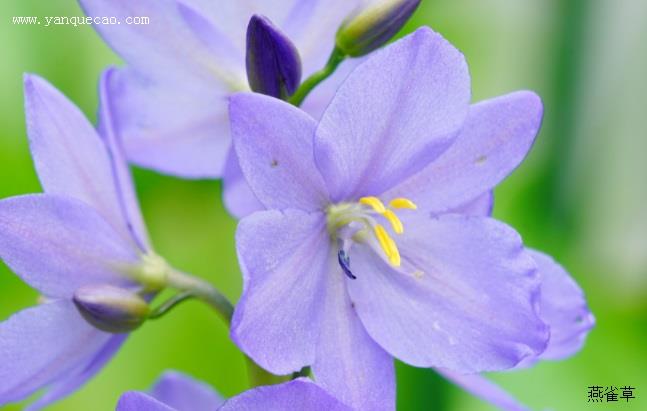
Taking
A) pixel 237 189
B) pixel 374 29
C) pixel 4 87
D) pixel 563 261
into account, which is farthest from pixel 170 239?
pixel 374 29

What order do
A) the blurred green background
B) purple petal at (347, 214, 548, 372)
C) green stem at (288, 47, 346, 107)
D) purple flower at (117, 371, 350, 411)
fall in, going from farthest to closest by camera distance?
the blurred green background < green stem at (288, 47, 346, 107) < purple petal at (347, 214, 548, 372) < purple flower at (117, 371, 350, 411)

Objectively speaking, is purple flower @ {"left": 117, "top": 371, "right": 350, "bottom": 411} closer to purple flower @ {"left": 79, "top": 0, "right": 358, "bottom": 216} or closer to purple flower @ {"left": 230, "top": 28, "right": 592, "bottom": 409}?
purple flower @ {"left": 230, "top": 28, "right": 592, "bottom": 409}

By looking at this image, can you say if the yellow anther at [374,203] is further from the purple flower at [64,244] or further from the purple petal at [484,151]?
the purple flower at [64,244]

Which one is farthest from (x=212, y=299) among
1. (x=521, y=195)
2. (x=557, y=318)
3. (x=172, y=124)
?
(x=521, y=195)

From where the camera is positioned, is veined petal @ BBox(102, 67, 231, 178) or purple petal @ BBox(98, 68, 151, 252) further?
veined petal @ BBox(102, 67, 231, 178)

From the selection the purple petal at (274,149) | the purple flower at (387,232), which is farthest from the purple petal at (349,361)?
the purple petal at (274,149)

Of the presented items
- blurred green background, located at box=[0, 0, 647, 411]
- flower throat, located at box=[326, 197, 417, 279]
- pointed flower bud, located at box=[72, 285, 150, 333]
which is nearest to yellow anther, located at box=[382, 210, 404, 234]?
flower throat, located at box=[326, 197, 417, 279]

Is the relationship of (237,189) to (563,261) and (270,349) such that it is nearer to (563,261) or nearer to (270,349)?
(270,349)
